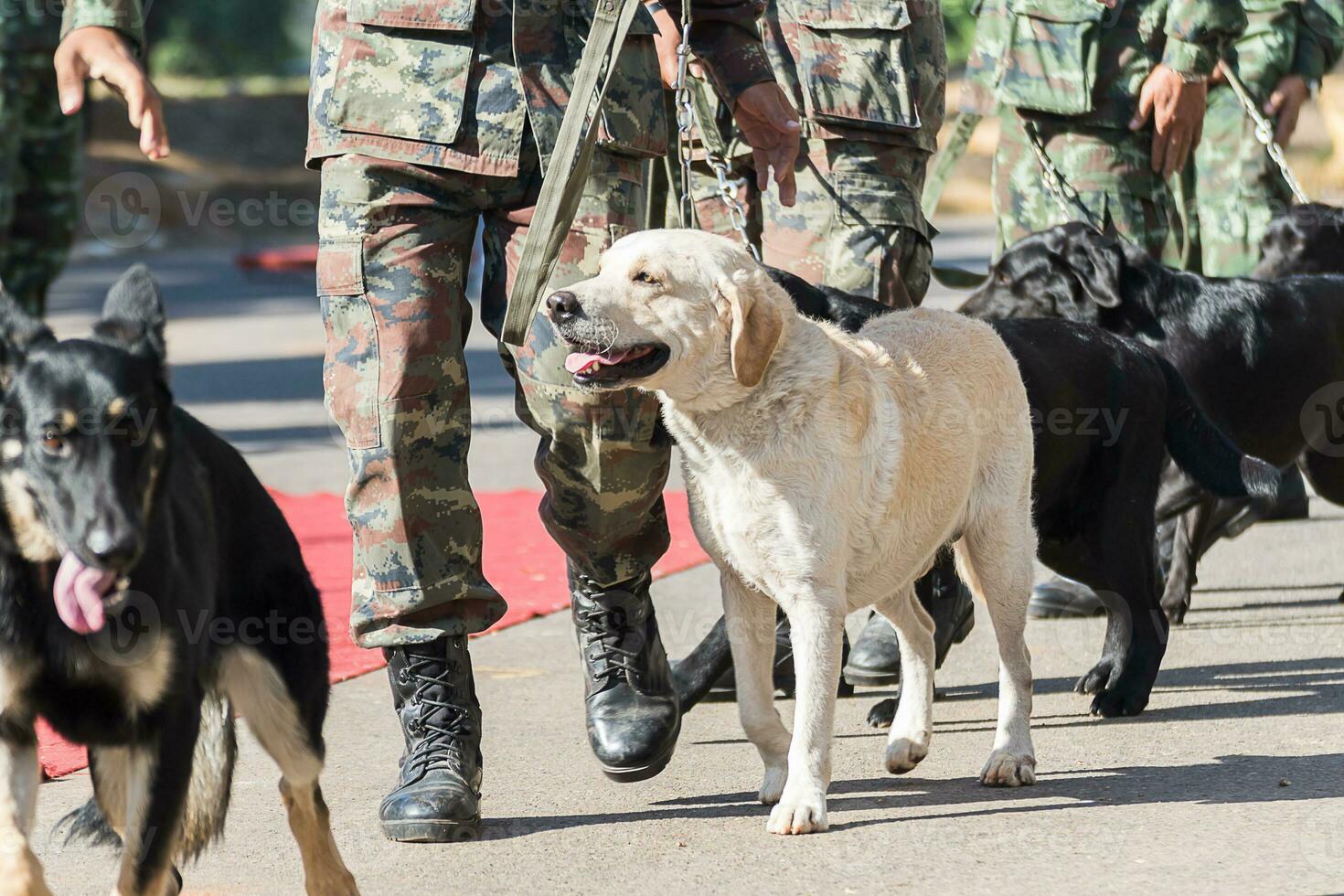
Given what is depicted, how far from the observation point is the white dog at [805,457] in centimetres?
351

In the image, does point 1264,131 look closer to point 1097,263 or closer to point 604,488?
point 1097,263

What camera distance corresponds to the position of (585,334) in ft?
11.2

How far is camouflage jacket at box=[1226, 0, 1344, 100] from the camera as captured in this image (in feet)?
23.1

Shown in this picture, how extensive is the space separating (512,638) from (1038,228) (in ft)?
8.02

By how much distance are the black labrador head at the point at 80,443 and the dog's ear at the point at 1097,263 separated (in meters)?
3.29

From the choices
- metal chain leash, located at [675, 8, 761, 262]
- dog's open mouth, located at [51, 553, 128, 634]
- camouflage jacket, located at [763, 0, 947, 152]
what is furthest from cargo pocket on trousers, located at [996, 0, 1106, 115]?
dog's open mouth, located at [51, 553, 128, 634]

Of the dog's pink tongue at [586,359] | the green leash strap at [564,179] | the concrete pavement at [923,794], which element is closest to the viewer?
the concrete pavement at [923,794]

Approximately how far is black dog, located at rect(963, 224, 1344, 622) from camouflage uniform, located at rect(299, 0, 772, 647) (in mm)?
2032

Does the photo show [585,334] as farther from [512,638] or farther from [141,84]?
[512,638]

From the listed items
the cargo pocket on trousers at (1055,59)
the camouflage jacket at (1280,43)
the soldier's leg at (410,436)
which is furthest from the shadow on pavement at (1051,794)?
the camouflage jacket at (1280,43)

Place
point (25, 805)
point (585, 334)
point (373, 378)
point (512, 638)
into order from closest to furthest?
point (25, 805), point (585, 334), point (373, 378), point (512, 638)

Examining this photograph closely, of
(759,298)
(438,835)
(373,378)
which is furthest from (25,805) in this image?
(759,298)

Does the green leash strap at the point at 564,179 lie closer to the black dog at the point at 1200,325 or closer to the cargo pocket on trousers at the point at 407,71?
the cargo pocket on trousers at the point at 407,71

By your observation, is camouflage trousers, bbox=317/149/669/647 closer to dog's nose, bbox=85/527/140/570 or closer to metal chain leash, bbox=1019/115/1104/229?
dog's nose, bbox=85/527/140/570
